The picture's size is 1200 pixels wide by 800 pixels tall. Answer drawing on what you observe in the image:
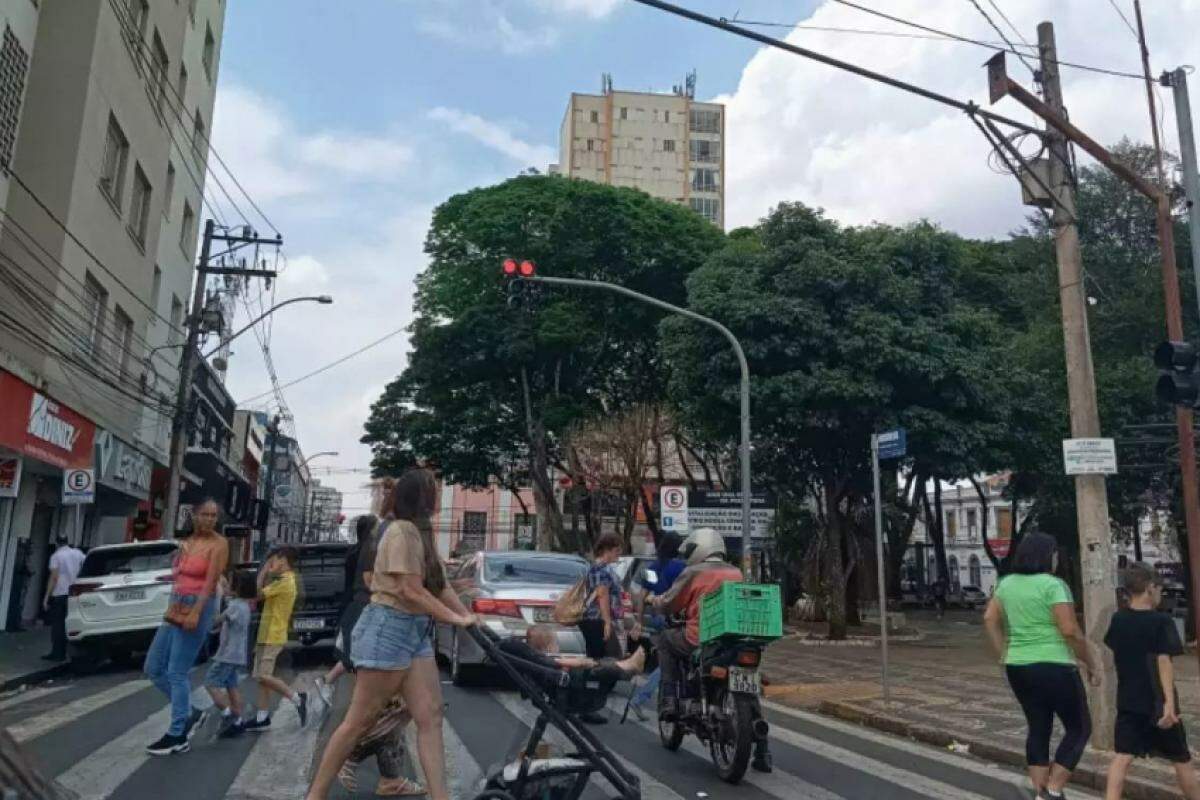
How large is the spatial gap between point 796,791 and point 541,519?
101ft

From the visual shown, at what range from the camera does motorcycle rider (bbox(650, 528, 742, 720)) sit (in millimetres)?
7344

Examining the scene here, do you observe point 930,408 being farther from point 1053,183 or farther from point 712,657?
point 712,657

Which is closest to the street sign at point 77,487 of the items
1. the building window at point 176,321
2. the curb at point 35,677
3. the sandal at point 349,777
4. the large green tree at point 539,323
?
the curb at point 35,677

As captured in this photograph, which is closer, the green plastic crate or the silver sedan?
the green plastic crate

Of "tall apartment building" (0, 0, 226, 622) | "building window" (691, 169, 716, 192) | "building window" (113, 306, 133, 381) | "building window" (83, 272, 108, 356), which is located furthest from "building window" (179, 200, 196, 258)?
"building window" (691, 169, 716, 192)

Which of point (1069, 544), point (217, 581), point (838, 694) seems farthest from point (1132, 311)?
point (217, 581)

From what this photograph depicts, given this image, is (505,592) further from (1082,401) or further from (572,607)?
(1082,401)

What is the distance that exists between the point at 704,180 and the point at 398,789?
7573cm

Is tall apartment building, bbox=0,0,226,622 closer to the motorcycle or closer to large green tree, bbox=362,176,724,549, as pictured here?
large green tree, bbox=362,176,724,549

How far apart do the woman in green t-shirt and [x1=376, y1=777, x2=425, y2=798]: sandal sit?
3688 mm

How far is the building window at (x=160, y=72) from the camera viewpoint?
22.5 meters

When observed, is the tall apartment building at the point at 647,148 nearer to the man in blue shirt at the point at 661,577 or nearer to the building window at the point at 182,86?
the building window at the point at 182,86

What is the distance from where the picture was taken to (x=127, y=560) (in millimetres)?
13039

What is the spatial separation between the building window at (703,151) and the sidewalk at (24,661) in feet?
225
